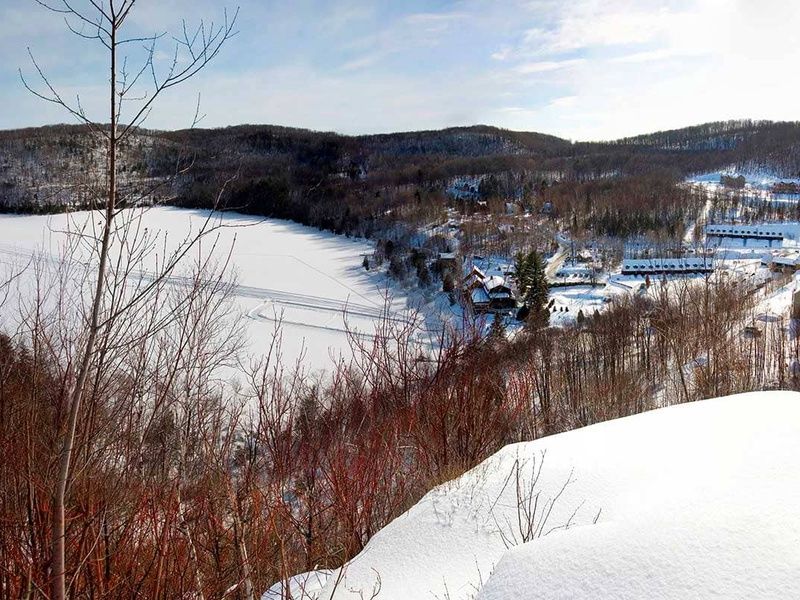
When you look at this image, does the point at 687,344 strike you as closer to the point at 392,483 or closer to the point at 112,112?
the point at 392,483

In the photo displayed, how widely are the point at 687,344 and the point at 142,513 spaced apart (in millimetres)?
17827

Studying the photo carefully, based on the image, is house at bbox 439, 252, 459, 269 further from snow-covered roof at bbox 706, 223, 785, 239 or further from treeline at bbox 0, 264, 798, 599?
snow-covered roof at bbox 706, 223, 785, 239

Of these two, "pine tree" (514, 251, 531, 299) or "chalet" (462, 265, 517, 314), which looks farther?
"pine tree" (514, 251, 531, 299)

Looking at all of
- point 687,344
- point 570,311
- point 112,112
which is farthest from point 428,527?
point 570,311

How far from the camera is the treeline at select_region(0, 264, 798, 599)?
11.0 feet

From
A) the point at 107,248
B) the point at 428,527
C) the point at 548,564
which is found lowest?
the point at 428,527

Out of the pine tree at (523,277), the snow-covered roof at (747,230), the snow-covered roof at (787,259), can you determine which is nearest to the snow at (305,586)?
the pine tree at (523,277)

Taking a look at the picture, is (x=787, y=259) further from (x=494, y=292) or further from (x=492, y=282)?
(x=494, y=292)

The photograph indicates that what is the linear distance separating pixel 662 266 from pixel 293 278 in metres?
39.8

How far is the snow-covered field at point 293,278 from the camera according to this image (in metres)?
40.2

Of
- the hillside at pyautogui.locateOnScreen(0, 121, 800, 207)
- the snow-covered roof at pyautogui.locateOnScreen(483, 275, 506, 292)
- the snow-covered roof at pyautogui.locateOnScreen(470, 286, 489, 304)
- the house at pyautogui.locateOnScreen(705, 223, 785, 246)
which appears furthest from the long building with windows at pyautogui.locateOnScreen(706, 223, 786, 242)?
the hillside at pyautogui.locateOnScreen(0, 121, 800, 207)

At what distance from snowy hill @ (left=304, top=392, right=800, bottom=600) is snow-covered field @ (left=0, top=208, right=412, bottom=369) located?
20.6 m

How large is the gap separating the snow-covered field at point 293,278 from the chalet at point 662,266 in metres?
26.1

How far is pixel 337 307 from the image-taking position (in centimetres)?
4800
